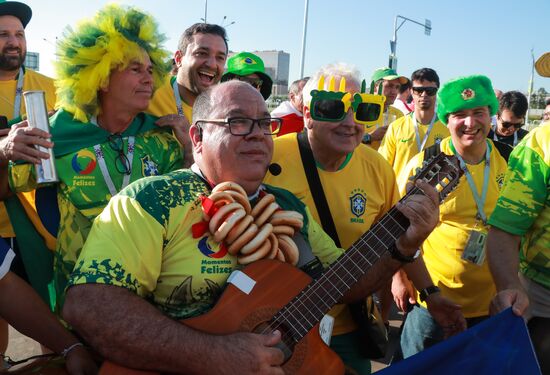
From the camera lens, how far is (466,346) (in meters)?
2.06

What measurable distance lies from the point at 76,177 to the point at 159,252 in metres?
0.91

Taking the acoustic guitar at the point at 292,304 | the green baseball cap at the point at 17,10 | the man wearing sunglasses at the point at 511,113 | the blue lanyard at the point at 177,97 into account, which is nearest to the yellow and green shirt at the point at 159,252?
the acoustic guitar at the point at 292,304

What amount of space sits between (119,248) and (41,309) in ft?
1.99

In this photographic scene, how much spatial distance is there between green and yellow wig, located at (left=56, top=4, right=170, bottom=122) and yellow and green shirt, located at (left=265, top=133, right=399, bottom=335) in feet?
3.22

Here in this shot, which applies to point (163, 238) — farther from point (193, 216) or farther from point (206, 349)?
point (206, 349)

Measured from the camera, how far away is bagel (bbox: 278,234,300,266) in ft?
7.17

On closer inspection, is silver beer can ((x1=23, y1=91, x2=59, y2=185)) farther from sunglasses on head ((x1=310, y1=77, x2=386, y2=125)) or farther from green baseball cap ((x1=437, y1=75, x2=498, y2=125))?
green baseball cap ((x1=437, y1=75, x2=498, y2=125))

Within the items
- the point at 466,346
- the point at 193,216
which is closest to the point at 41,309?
the point at 193,216

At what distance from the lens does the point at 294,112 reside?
605 centimetres

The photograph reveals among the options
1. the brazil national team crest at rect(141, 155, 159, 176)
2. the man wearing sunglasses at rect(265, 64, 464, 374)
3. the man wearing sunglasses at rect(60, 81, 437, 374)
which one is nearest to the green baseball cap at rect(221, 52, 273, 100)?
the man wearing sunglasses at rect(265, 64, 464, 374)

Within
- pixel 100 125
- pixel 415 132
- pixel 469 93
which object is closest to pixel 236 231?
pixel 100 125

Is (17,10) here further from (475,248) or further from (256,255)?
(475,248)

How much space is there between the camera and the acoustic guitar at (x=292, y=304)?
193 cm

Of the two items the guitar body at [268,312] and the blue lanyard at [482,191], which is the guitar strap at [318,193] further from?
the blue lanyard at [482,191]
